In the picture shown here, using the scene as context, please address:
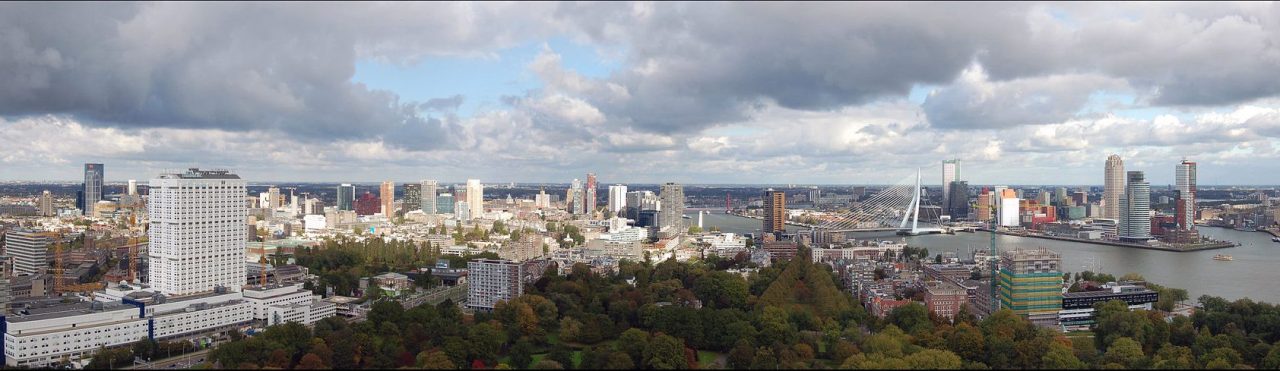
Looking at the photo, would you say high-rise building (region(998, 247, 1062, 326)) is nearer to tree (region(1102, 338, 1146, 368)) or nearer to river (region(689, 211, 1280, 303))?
tree (region(1102, 338, 1146, 368))

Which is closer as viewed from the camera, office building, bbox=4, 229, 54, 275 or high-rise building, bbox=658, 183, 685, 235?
office building, bbox=4, 229, 54, 275

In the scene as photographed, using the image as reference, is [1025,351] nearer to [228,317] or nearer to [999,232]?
[228,317]

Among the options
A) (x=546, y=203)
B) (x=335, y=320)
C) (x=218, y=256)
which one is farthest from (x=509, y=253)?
(x=546, y=203)

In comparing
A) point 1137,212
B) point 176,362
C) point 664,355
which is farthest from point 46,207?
point 1137,212

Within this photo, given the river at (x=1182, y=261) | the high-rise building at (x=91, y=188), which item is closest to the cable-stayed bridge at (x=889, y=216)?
the river at (x=1182, y=261)

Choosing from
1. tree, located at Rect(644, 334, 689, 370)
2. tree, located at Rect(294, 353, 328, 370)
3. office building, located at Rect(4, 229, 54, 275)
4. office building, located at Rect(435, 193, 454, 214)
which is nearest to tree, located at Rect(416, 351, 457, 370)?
tree, located at Rect(294, 353, 328, 370)

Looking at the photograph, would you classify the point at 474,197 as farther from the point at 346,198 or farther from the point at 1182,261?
the point at 1182,261

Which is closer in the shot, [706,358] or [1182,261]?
[706,358]
